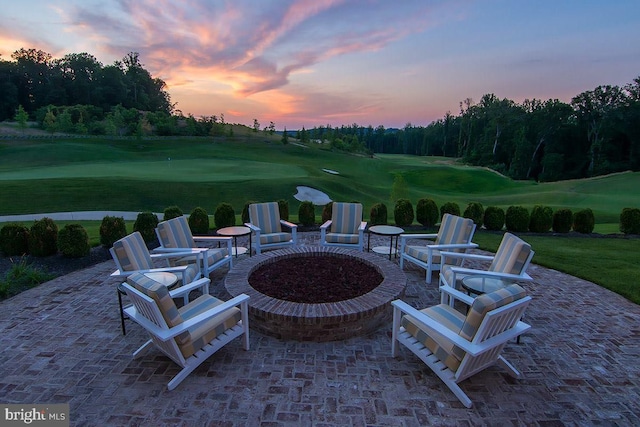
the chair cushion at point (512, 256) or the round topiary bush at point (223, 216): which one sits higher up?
the chair cushion at point (512, 256)

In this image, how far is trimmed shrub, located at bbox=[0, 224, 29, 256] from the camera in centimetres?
687

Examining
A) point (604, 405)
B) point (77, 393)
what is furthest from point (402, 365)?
point (77, 393)

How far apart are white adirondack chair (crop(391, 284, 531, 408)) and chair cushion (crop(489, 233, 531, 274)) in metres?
1.48

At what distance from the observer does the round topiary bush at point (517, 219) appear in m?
9.81

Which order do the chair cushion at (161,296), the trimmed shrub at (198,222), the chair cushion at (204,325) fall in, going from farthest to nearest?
the trimmed shrub at (198,222) < the chair cushion at (204,325) < the chair cushion at (161,296)

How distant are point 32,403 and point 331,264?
4056 millimetres

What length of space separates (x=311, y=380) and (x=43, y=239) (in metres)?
6.76

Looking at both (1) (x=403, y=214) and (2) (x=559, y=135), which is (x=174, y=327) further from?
(2) (x=559, y=135)

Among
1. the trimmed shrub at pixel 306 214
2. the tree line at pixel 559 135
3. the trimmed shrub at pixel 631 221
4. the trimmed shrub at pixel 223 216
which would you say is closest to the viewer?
the trimmed shrub at pixel 223 216

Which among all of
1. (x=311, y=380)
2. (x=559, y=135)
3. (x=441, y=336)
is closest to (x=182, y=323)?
(x=311, y=380)

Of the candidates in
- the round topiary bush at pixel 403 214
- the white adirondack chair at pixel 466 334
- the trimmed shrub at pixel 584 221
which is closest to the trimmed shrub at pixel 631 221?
the trimmed shrub at pixel 584 221

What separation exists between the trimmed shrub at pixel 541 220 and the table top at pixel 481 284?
641 cm

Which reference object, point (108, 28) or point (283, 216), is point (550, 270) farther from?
point (108, 28)

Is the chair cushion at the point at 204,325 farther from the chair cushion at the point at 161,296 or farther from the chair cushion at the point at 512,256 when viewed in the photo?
the chair cushion at the point at 512,256
